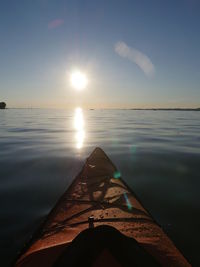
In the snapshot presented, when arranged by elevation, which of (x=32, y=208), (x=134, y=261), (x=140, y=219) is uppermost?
(x=134, y=261)

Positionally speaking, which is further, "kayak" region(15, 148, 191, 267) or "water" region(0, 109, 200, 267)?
"water" region(0, 109, 200, 267)

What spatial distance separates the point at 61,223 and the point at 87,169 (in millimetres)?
4002

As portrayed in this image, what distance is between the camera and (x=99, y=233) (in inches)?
113

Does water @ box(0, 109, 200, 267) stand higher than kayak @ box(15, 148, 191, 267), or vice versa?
kayak @ box(15, 148, 191, 267)

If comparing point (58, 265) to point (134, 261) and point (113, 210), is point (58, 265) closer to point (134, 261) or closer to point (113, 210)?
point (134, 261)

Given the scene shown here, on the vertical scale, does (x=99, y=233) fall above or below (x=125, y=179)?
above

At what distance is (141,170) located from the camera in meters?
10.5

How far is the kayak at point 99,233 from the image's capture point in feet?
8.86

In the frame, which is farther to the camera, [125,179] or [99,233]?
[125,179]

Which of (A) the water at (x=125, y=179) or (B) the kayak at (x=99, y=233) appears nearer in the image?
(B) the kayak at (x=99, y=233)

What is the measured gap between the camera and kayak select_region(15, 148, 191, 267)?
2.70 meters

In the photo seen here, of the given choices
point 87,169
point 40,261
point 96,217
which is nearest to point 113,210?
point 96,217

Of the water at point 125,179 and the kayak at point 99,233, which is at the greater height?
the kayak at point 99,233

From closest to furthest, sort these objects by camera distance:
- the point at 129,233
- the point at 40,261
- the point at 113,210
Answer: the point at 40,261, the point at 129,233, the point at 113,210
